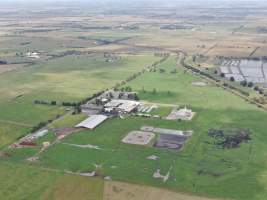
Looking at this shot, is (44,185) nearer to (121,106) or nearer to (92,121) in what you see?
(92,121)

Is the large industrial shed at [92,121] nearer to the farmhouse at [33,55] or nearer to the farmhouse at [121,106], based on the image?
the farmhouse at [121,106]

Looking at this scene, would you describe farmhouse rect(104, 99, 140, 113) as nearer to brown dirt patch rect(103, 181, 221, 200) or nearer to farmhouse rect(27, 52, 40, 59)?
brown dirt patch rect(103, 181, 221, 200)

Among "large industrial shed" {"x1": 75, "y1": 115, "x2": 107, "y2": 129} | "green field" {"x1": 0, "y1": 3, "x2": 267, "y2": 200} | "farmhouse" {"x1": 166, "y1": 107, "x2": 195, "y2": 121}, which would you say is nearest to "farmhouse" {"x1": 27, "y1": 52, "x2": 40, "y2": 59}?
"green field" {"x1": 0, "y1": 3, "x2": 267, "y2": 200}

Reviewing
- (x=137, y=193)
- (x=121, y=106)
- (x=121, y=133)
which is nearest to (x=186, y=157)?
(x=137, y=193)

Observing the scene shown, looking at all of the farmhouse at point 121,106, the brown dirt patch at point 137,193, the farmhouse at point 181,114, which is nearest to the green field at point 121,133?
the brown dirt patch at point 137,193

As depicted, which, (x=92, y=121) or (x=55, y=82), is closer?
(x=92, y=121)

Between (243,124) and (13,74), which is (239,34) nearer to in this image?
(13,74)
